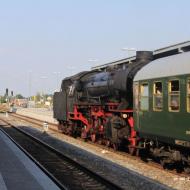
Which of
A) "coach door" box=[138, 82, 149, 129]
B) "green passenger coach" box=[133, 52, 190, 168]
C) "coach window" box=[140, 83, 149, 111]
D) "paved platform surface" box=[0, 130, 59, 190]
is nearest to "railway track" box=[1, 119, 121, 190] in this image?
"paved platform surface" box=[0, 130, 59, 190]

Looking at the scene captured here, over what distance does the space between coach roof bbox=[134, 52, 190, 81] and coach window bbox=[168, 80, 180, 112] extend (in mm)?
259

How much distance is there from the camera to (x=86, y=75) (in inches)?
1077

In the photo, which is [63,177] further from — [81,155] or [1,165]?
[81,155]

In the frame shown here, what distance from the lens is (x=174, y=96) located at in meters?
13.2

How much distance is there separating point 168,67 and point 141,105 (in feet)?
7.81

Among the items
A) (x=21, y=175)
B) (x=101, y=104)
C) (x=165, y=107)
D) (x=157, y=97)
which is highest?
(x=157, y=97)

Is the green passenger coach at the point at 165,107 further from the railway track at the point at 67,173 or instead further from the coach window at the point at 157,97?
the railway track at the point at 67,173

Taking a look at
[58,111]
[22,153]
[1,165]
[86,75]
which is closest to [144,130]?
[1,165]

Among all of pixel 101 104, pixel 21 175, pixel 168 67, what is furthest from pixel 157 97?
pixel 101 104

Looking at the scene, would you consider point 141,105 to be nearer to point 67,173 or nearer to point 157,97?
point 157,97

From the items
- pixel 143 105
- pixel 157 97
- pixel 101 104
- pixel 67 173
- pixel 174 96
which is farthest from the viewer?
pixel 101 104

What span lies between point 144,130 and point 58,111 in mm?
16582

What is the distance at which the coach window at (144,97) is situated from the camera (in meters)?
15.2

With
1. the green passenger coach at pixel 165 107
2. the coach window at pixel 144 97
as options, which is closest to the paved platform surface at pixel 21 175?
the green passenger coach at pixel 165 107
